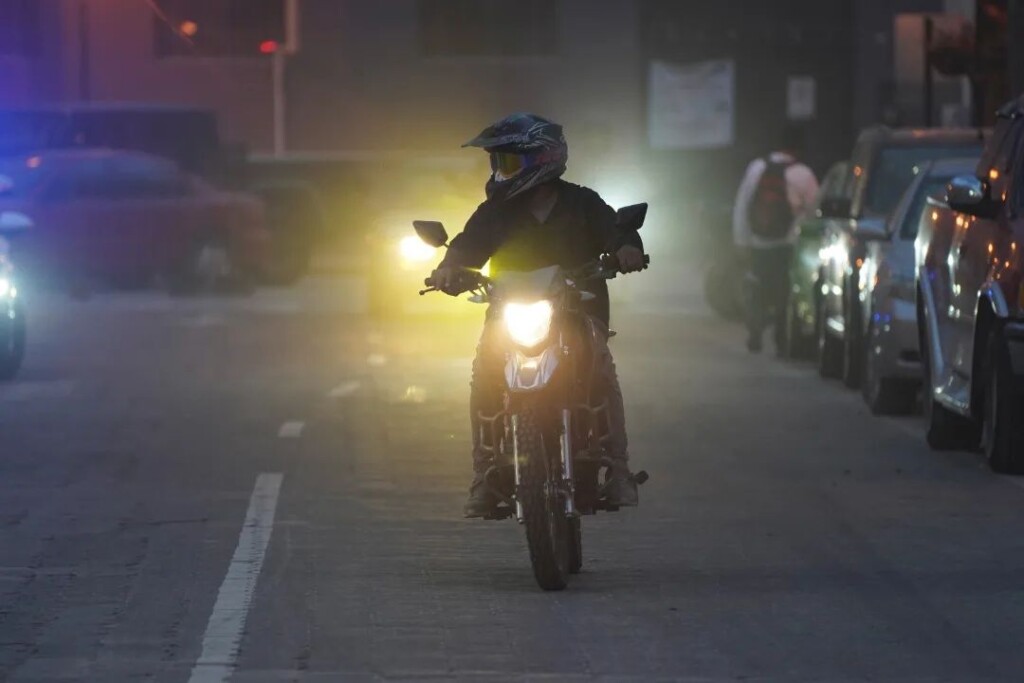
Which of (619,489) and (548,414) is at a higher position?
(548,414)

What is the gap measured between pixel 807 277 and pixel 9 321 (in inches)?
250

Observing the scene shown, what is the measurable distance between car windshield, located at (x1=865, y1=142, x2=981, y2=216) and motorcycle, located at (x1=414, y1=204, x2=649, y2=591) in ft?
33.1

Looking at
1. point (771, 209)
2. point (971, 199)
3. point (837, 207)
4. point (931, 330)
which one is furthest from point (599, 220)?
point (771, 209)

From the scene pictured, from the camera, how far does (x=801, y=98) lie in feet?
153

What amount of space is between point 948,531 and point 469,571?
7.98ft

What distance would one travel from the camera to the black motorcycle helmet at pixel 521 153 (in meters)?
10.7

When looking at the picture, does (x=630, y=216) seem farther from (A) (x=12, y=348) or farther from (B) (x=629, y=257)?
(A) (x=12, y=348)

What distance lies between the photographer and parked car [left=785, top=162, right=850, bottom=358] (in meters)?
22.3

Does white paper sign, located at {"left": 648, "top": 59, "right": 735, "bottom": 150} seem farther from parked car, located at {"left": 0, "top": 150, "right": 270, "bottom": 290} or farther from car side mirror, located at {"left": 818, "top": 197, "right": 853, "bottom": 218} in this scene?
car side mirror, located at {"left": 818, "top": 197, "right": 853, "bottom": 218}

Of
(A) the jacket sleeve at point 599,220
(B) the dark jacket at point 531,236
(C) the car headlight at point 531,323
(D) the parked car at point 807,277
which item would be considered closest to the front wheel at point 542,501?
(C) the car headlight at point 531,323

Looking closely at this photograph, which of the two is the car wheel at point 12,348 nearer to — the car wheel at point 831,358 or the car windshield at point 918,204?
the car wheel at point 831,358

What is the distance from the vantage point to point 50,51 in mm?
45625

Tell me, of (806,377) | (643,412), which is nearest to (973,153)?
(806,377)

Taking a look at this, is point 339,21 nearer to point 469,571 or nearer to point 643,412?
point 643,412
